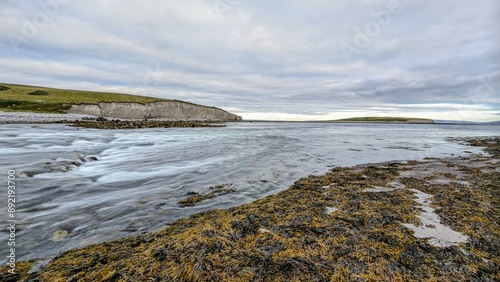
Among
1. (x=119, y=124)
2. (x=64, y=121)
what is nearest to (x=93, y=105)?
(x=64, y=121)

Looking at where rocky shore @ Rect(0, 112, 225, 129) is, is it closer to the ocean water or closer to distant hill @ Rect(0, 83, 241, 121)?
distant hill @ Rect(0, 83, 241, 121)

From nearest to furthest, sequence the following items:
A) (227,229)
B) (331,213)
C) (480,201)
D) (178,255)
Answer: (178,255) < (227,229) < (331,213) < (480,201)

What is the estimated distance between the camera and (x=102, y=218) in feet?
16.8

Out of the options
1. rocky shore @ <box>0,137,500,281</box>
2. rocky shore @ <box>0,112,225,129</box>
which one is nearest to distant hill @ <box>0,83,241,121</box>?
rocky shore @ <box>0,112,225,129</box>

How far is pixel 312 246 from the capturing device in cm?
348

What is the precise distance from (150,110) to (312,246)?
81.7 m

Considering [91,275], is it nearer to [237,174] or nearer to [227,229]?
[227,229]

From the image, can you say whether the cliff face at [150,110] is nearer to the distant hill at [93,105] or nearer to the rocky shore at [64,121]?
the distant hill at [93,105]

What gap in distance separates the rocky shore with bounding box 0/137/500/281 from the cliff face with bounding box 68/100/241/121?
6843 cm

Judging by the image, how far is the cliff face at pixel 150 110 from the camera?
62469 mm

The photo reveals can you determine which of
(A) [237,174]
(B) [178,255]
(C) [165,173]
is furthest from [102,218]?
(A) [237,174]

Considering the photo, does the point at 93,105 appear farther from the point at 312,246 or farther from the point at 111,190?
the point at 312,246

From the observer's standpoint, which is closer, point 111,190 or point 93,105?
point 111,190

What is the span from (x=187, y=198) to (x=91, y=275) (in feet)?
11.8
